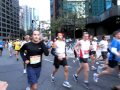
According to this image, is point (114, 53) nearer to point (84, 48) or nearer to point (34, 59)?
point (84, 48)

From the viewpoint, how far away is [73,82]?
10.9 m

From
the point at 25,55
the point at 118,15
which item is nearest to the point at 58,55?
the point at 25,55

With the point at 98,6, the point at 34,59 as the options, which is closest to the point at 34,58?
the point at 34,59

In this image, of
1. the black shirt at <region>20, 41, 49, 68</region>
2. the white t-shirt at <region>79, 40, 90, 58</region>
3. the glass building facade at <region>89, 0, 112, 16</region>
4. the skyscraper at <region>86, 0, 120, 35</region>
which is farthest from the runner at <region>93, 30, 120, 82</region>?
the glass building facade at <region>89, 0, 112, 16</region>

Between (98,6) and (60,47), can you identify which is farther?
(98,6)

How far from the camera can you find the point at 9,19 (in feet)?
549

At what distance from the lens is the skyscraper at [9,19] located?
150 m

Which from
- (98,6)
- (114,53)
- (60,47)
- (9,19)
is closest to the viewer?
(114,53)

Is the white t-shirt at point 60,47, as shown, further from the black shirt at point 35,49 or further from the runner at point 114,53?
the black shirt at point 35,49

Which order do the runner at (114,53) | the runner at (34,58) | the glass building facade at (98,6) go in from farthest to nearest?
1. the glass building facade at (98,6)
2. the runner at (114,53)
3. the runner at (34,58)

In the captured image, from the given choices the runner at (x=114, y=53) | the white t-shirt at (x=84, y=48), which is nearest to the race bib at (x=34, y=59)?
the runner at (x=114, y=53)

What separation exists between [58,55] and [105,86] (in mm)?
1633

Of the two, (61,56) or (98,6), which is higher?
(98,6)

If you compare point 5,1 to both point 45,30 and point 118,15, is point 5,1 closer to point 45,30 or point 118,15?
point 45,30
